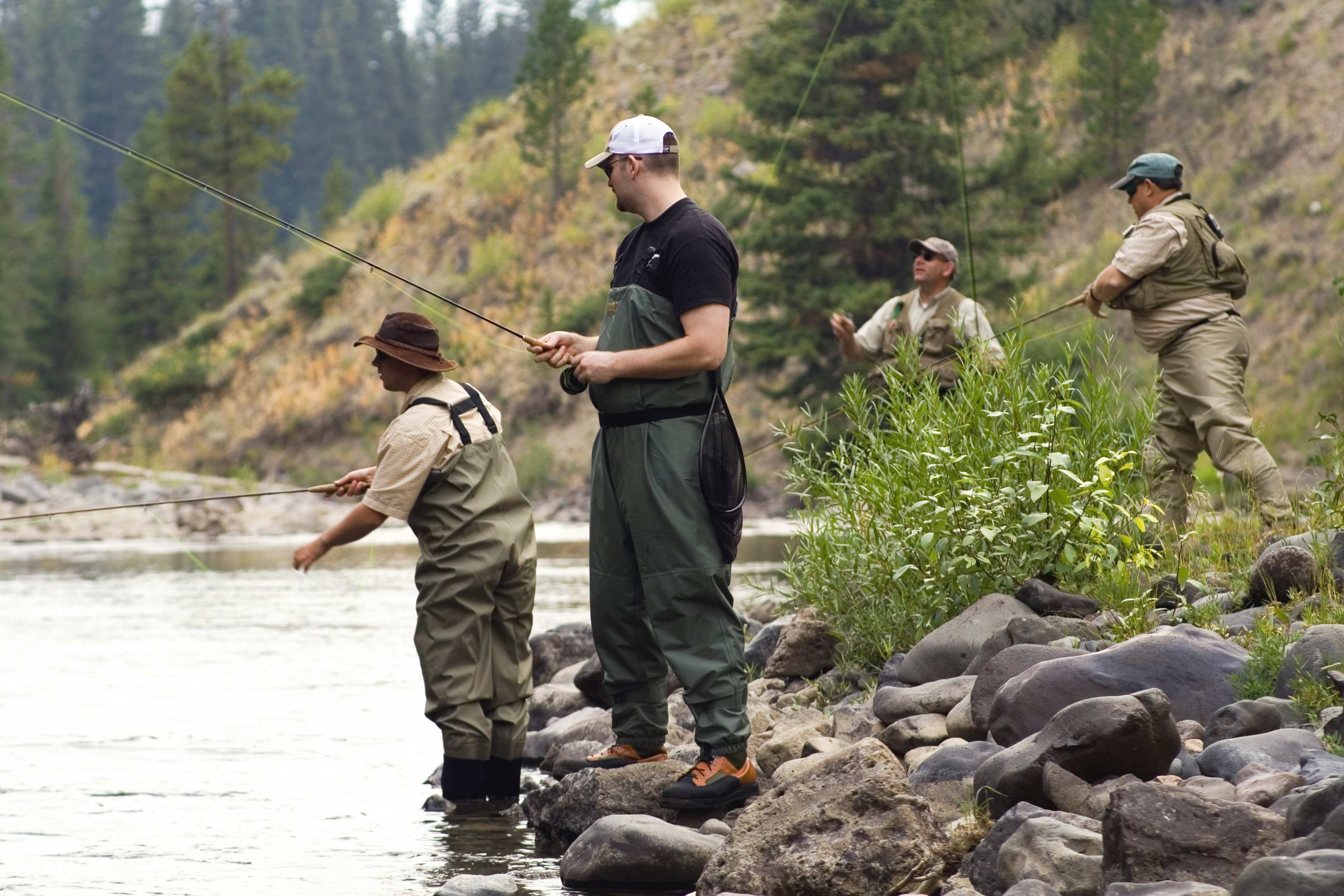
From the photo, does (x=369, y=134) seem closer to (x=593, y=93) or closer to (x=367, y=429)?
(x=593, y=93)

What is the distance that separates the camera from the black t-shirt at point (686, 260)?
12.7 feet

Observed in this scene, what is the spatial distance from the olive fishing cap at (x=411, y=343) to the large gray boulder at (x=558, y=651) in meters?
2.52

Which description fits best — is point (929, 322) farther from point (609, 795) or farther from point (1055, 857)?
point (1055, 857)

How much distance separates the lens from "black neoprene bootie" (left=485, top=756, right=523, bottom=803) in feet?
16.1

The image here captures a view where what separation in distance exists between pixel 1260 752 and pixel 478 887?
1.90 m

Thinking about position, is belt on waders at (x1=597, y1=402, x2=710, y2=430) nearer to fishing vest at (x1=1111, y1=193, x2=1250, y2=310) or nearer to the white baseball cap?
the white baseball cap

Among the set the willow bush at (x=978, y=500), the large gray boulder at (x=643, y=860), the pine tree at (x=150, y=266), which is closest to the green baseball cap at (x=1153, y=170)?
the willow bush at (x=978, y=500)

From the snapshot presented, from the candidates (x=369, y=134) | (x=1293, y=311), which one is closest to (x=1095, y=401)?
(x=1293, y=311)

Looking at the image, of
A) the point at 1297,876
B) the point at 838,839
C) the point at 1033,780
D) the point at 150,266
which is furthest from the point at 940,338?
the point at 150,266

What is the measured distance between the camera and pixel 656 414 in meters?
3.90

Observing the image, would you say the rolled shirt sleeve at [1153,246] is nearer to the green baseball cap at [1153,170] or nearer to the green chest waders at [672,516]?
the green baseball cap at [1153,170]

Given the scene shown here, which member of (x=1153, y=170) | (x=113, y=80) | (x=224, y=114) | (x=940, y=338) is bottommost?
(x=940, y=338)

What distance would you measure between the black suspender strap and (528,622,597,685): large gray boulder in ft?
7.63

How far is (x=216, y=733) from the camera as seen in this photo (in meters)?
6.20
